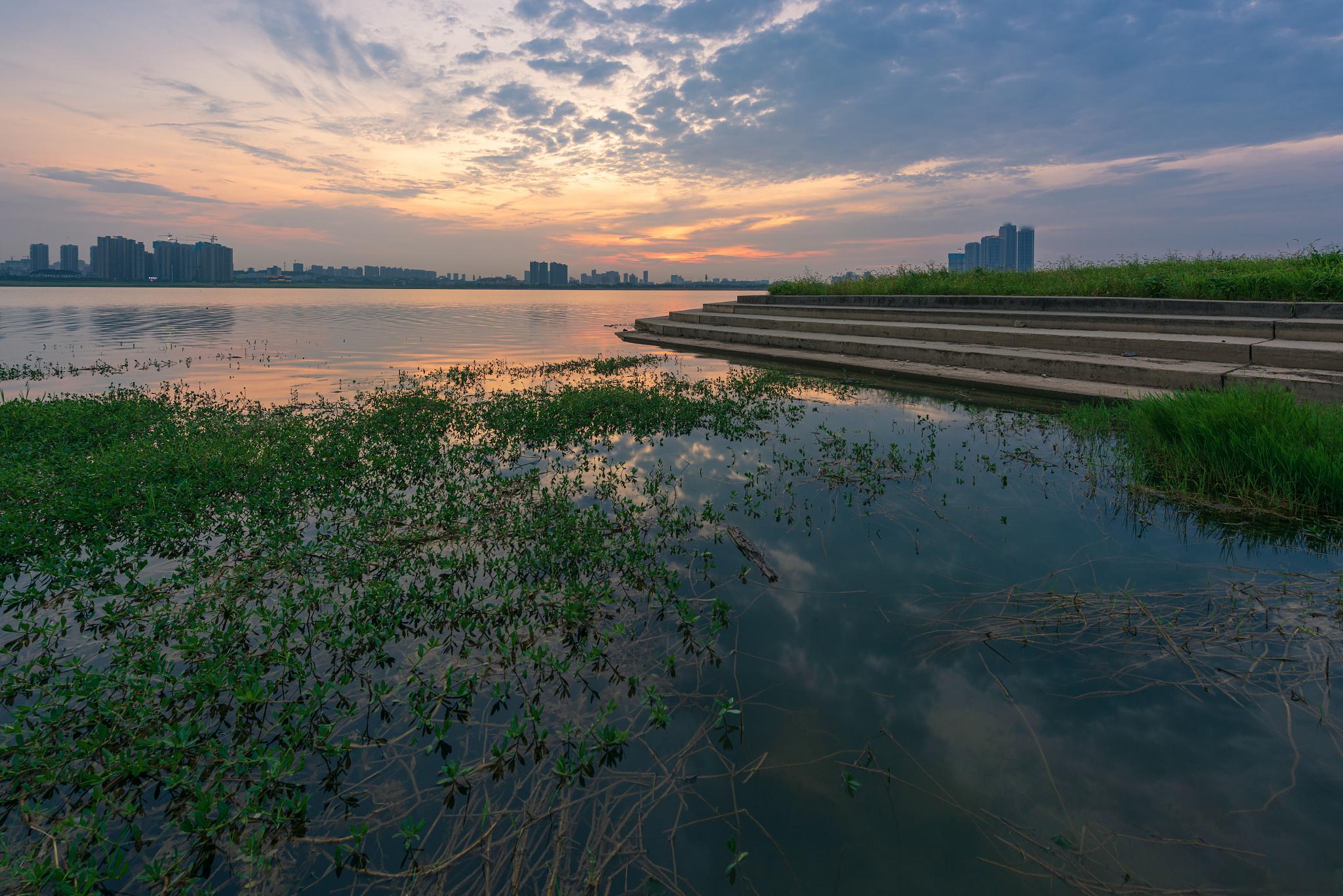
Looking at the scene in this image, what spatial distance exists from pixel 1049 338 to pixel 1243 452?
30.7ft

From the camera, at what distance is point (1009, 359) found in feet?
47.4

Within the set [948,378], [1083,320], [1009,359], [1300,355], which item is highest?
[1083,320]

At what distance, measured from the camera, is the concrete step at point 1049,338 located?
40.2ft

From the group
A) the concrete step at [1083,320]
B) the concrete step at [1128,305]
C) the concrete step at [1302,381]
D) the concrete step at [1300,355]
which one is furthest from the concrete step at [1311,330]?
the concrete step at [1302,381]

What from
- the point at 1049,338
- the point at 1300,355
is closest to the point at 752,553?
the point at 1300,355

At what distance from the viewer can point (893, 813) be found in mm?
2816

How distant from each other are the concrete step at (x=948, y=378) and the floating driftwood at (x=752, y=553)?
→ 7436 mm

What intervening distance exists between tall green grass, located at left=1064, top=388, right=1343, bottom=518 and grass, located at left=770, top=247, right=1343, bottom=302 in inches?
387

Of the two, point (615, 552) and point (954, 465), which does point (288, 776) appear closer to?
point (615, 552)

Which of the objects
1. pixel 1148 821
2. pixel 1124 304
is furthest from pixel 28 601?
pixel 1124 304

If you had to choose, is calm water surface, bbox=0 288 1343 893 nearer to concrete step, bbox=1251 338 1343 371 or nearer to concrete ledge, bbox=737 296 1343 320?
concrete step, bbox=1251 338 1343 371

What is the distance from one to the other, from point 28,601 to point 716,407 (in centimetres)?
969

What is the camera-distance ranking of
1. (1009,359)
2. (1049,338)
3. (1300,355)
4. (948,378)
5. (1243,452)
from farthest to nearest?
1. (1049,338)
2. (1009,359)
3. (948,378)
4. (1300,355)
5. (1243,452)

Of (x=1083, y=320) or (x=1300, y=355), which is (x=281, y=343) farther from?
(x=1300, y=355)
